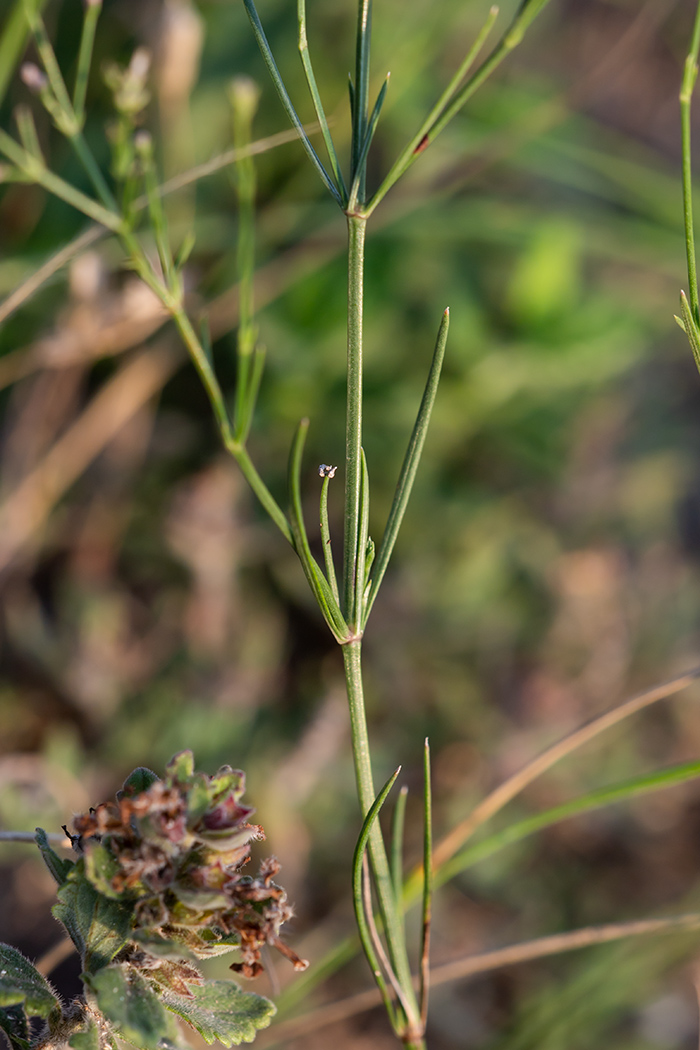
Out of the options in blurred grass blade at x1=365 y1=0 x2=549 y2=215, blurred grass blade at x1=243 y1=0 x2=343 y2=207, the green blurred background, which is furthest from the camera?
the green blurred background

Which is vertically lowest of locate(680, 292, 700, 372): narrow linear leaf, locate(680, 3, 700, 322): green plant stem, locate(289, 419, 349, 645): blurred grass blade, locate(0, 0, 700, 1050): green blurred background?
locate(0, 0, 700, 1050): green blurred background

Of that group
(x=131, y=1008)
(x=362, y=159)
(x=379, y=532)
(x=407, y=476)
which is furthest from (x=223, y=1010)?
(x=379, y=532)

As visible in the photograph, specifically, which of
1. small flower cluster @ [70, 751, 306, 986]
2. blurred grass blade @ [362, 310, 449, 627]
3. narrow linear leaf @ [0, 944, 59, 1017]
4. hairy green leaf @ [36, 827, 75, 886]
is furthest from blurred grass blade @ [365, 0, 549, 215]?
narrow linear leaf @ [0, 944, 59, 1017]

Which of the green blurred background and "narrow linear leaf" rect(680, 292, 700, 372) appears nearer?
"narrow linear leaf" rect(680, 292, 700, 372)

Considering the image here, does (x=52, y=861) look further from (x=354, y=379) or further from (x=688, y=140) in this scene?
(x=688, y=140)

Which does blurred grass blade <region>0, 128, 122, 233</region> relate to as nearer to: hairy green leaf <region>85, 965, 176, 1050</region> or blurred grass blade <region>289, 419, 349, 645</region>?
blurred grass blade <region>289, 419, 349, 645</region>

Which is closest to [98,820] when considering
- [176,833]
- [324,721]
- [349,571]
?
[176,833]

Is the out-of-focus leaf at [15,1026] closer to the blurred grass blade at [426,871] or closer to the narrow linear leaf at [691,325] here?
the blurred grass blade at [426,871]

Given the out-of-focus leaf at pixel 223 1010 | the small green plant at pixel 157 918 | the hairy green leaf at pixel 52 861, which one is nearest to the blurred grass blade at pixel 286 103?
the small green plant at pixel 157 918
